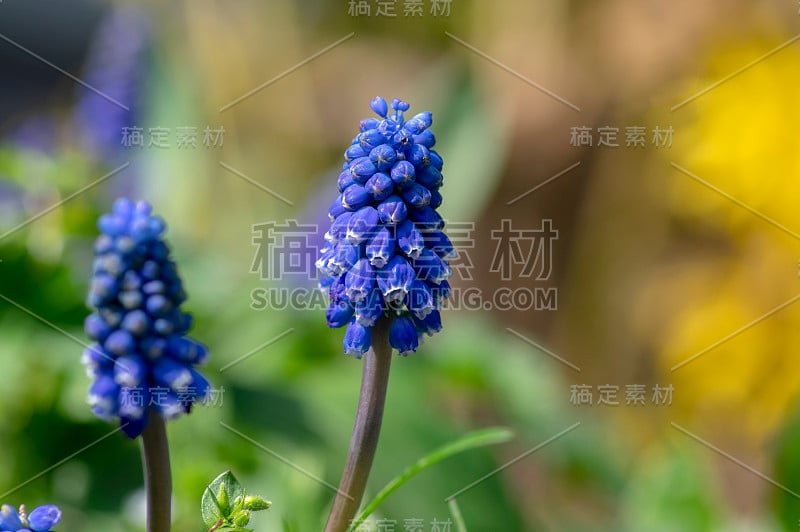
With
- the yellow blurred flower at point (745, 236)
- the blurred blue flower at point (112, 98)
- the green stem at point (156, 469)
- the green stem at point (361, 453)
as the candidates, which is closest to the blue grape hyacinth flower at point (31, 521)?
the green stem at point (156, 469)

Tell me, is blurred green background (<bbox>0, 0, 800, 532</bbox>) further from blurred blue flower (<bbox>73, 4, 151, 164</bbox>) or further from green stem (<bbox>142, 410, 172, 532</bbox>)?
green stem (<bbox>142, 410, 172, 532</bbox>)

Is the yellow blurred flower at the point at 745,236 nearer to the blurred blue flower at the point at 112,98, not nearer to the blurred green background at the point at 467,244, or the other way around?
the blurred green background at the point at 467,244

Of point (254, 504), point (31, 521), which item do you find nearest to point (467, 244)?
point (254, 504)

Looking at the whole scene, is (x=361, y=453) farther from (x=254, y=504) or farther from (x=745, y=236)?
(x=745, y=236)

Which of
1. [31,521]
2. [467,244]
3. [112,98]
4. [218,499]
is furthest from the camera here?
[467,244]

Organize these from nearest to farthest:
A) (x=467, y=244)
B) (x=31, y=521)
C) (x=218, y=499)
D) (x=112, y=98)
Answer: (x=31, y=521) < (x=218, y=499) < (x=112, y=98) < (x=467, y=244)

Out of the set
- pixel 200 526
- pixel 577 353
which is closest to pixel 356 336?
pixel 200 526

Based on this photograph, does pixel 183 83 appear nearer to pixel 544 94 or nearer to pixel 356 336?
pixel 544 94

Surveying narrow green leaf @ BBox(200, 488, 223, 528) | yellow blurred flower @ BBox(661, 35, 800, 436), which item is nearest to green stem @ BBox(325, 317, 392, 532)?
narrow green leaf @ BBox(200, 488, 223, 528)
